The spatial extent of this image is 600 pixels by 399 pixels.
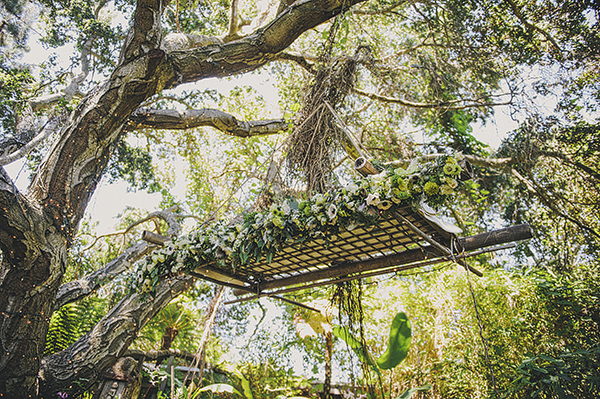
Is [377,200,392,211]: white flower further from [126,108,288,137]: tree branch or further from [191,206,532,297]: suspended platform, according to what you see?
[126,108,288,137]: tree branch

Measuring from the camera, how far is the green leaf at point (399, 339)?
2658 mm

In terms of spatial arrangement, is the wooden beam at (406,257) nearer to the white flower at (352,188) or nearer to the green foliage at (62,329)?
the white flower at (352,188)

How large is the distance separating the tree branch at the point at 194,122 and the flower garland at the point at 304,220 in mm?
2095

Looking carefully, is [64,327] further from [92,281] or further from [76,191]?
[76,191]

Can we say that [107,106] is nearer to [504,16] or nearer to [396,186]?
[396,186]

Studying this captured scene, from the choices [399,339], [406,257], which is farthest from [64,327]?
[406,257]

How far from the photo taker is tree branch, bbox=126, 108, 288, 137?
158 inches

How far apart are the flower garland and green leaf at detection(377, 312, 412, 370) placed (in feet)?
4.21

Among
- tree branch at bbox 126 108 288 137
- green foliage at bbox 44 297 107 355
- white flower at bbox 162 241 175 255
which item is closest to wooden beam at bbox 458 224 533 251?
white flower at bbox 162 241 175 255

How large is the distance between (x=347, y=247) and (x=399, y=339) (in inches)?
45.5

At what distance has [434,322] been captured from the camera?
3.99 meters

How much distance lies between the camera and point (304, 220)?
6.03 ft

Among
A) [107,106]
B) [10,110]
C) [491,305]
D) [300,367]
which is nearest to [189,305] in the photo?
[300,367]

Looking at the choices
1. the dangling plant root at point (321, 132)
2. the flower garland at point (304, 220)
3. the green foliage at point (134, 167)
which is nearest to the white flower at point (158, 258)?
the flower garland at point (304, 220)
